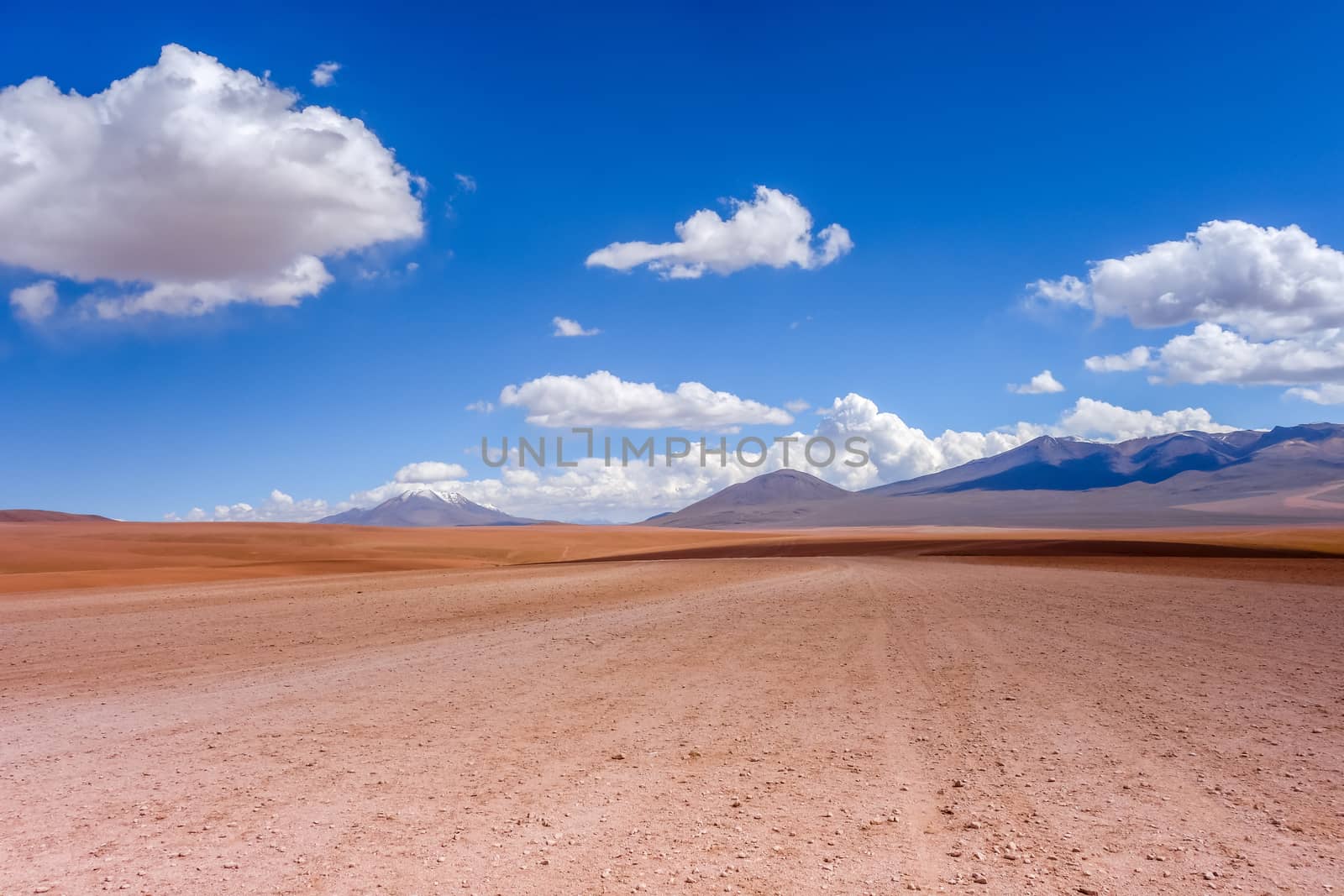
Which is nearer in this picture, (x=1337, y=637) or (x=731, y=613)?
(x=1337, y=637)

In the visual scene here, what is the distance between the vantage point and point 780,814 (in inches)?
258

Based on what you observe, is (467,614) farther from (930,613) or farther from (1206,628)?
(1206,628)

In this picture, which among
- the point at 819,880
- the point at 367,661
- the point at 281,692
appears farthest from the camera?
the point at 367,661

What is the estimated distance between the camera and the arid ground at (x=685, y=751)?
5.65 metres

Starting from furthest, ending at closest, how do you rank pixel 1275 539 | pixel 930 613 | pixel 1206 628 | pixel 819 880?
pixel 1275 539, pixel 930 613, pixel 1206 628, pixel 819 880

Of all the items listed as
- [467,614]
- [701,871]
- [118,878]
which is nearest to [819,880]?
[701,871]

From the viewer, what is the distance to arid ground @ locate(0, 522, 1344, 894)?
5652mm

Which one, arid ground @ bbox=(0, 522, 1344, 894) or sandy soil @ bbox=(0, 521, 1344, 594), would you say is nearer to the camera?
arid ground @ bbox=(0, 522, 1344, 894)

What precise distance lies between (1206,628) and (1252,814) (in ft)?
35.5

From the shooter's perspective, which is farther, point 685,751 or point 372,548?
point 372,548

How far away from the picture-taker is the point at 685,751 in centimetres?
841

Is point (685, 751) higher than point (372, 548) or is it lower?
higher

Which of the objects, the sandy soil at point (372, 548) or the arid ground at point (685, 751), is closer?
the arid ground at point (685, 751)

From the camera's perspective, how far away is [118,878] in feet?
18.1
